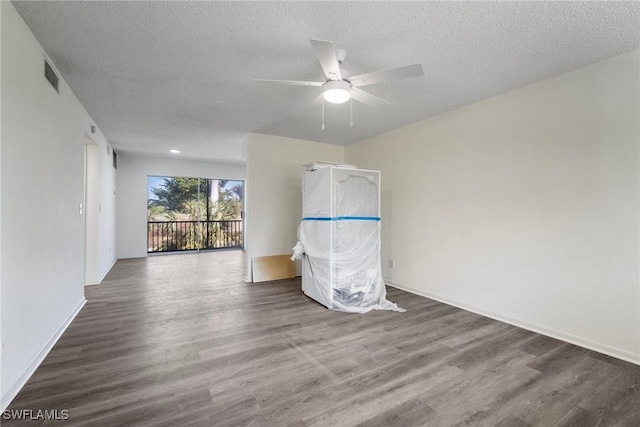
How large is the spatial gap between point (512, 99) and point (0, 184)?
13.3 feet

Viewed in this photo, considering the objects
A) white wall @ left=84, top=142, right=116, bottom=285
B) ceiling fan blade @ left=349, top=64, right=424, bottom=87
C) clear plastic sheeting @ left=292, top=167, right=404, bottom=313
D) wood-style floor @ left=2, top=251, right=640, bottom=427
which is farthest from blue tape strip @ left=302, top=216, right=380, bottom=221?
white wall @ left=84, top=142, right=116, bottom=285

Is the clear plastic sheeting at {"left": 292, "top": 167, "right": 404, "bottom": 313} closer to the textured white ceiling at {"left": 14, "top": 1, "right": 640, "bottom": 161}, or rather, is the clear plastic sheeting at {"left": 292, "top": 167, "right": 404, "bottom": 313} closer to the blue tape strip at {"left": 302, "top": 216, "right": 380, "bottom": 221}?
the blue tape strip at {"left": 302, "top": 216, "right": 380, "bottom": 221}

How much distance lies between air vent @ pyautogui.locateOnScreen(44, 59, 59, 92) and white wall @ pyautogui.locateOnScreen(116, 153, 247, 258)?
4.50 metres

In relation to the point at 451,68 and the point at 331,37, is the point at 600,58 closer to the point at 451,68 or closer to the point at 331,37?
the point at 451,68

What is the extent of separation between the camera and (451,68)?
7.72ft

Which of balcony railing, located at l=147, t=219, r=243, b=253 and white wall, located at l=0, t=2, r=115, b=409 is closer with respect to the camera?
white wall, located at l=0, t=2, r=115, b=409

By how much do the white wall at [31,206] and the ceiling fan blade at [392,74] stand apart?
7.16 feet

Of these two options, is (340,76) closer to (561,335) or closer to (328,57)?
(328,57)

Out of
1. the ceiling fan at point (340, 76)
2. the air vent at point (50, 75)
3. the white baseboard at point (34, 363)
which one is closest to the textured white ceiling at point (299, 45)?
the air vent at point (50, 75)

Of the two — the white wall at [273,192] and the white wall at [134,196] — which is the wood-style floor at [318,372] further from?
the white wall at [134,196]

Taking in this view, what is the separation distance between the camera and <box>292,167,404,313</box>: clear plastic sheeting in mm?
3221

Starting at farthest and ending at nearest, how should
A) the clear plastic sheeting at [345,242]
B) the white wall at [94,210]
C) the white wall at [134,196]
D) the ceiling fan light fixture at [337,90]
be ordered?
the white wall at [134,196]
the white wall at [94,210]
the clear plastic sheeting at [345,242]
the ceiling fan light fixture at [337,90]

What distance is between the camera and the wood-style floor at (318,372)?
152cm

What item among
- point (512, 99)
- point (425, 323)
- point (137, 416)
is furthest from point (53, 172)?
point (512, 99)
